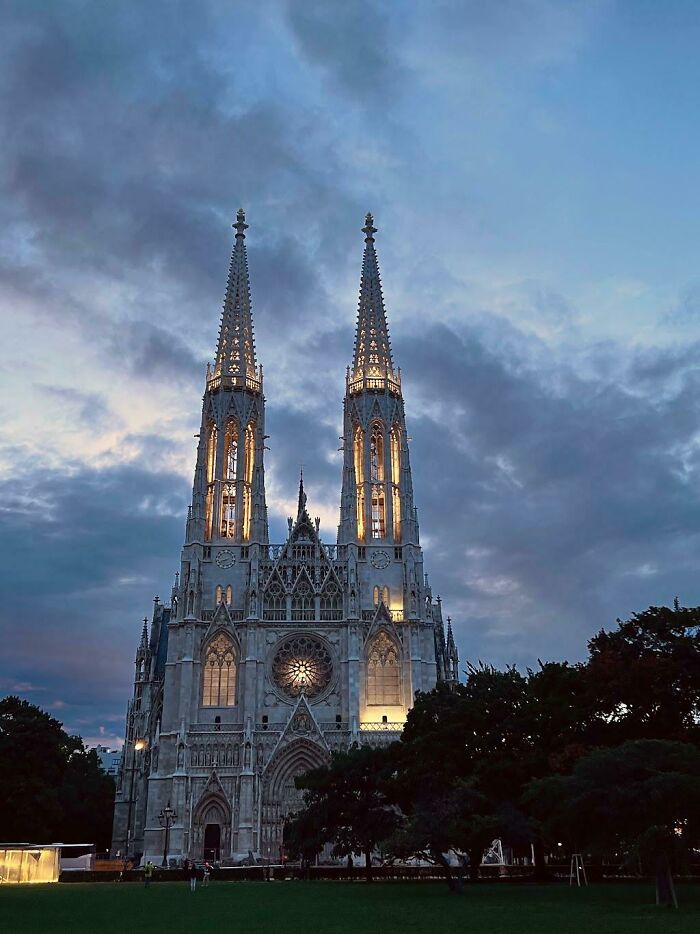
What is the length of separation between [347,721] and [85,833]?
3564 centimetres

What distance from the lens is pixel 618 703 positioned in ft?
128

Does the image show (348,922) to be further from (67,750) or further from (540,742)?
(67,750)

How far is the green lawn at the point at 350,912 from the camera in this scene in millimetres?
18219

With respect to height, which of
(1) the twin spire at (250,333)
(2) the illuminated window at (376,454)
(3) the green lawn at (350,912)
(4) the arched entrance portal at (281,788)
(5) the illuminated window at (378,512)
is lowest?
(3) the green lawn at (350,912)

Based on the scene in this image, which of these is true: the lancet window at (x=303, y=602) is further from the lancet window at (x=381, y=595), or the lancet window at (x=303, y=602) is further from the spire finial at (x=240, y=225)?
the spire finial at (x=240, y=225)

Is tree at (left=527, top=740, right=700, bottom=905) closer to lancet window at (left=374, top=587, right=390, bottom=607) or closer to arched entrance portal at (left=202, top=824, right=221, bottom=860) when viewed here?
arched entrance portal at (left=202, top=824, right=221, bottom=860)

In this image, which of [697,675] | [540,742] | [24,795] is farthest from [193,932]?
[24,795]

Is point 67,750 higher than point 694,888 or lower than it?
→ higher

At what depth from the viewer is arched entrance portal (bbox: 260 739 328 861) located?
61188 millimetres

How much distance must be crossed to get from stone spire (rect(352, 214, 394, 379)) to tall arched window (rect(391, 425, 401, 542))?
5753mm

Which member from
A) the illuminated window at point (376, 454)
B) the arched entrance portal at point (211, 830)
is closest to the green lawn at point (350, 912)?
the arched entrance portal at point (211, 830)

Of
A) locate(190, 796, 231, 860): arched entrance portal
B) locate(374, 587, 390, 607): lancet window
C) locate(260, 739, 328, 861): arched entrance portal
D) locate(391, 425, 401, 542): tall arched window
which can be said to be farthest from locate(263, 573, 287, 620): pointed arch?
locate(190, 796, 231, 860): arched entrance portal

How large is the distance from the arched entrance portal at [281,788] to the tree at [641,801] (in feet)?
119

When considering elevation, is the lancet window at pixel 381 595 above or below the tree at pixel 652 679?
above
